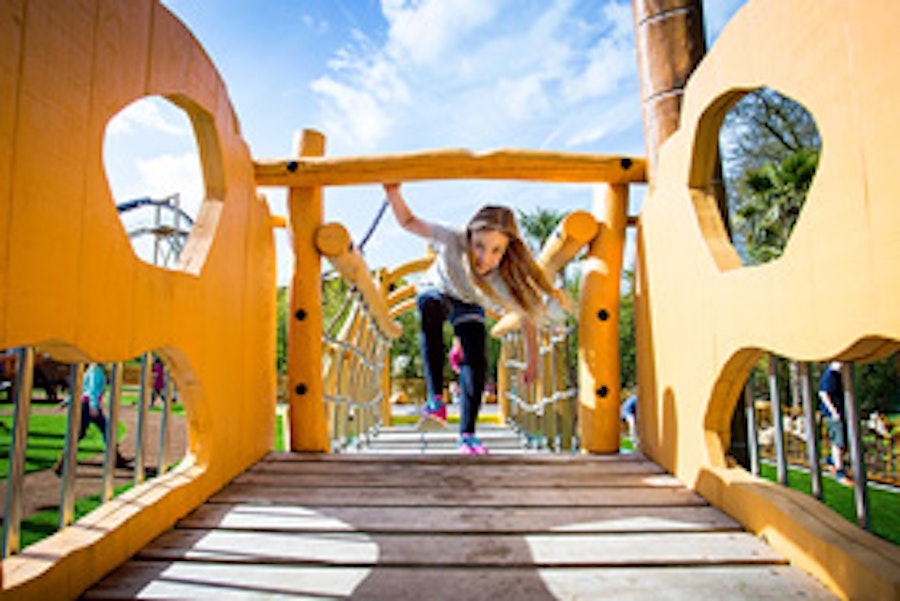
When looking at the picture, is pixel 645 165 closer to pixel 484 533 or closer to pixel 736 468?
pixel 736 468

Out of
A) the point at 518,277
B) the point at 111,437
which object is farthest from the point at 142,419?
the point at 518,277

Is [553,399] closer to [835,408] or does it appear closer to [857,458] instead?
[857,458]

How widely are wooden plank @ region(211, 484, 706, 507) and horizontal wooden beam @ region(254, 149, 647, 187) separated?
4.45 ft

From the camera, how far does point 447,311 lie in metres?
3.02

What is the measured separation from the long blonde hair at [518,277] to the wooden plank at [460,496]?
994mm

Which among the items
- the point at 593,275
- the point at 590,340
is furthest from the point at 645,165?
the point at 590,340

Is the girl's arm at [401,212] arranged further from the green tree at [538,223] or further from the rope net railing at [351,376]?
the green tree at [538,223]

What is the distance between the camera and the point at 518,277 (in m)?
2.66

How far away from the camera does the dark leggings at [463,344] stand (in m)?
2.73

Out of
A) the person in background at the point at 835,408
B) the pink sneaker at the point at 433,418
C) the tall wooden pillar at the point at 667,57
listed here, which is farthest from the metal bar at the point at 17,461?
the person in background at the point at 835,408

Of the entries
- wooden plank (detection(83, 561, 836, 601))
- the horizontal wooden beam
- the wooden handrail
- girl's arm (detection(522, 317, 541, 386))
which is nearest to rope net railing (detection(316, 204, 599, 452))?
the wooden handrail

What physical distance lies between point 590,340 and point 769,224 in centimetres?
1406

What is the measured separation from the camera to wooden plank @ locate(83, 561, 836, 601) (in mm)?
1150

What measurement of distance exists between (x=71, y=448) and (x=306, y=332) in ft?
4.32
